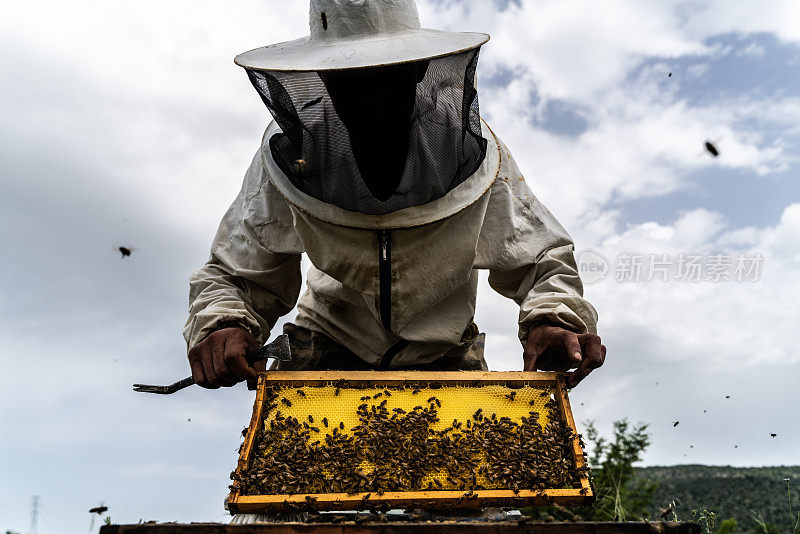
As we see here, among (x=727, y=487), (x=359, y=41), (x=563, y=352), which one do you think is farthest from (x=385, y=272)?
(x=727, y=487)

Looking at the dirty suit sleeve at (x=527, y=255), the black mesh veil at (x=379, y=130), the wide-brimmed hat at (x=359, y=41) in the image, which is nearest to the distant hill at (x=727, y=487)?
the dirty suit sleeve at (x=527, y=255)

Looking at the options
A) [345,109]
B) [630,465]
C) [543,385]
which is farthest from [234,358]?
[630,465]

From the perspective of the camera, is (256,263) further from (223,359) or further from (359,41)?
(359,41)

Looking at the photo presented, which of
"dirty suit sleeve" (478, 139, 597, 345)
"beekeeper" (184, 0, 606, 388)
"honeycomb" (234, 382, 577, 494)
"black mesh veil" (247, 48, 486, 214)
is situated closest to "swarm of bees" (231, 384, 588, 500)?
"honeycomb" (234, 382, 577, 494)

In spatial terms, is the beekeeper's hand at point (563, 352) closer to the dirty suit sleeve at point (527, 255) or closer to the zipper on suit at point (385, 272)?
the dirty suit sleeve at point (527, 255)

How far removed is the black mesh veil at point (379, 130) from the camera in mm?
3275

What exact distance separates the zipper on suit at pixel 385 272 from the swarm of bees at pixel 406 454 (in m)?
0.70

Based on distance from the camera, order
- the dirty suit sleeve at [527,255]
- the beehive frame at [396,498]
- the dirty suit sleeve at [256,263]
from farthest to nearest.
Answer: the dirty suit sleeve at [256,263]
the dirty suit sleeve at [527,255]
the beehive frame at [396,498]

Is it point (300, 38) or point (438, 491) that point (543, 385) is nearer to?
point (438, 491)

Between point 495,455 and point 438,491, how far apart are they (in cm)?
36

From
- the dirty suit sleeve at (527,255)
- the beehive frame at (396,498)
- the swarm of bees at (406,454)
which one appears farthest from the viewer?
the dirty suit sleeve at (527,255)

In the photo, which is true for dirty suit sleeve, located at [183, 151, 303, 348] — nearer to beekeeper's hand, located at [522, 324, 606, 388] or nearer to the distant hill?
beekeeper's hand, located at [522, 324, 606, 388]

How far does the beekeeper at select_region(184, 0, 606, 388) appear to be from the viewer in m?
3.33

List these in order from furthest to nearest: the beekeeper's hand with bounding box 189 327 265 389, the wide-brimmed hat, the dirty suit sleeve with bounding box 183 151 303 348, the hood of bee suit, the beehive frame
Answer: the dirty suit sleeve with bounding box 183 151 303 348 → the beekeeper's hand with bounding box 189 327 265 389 → the hood of bee suit → the wide-brimmed hat → the beehive frame
